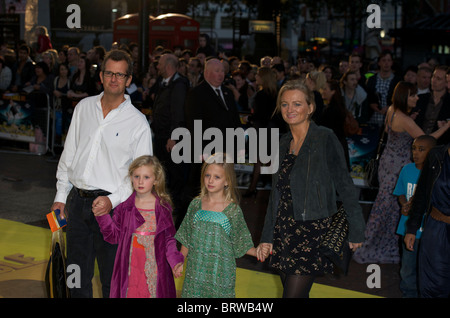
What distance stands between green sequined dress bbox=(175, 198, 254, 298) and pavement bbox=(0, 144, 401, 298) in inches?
49.2

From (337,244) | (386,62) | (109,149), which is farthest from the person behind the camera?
(386,62)

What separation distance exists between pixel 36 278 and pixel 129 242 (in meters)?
2.44

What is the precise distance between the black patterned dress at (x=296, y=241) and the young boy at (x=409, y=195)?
1951 mm

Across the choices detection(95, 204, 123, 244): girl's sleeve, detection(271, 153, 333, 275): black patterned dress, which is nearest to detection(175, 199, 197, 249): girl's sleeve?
detection(95, 204, 123, 244): girl's sleeve

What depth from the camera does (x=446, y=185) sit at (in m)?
5.28

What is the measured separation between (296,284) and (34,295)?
2837 mm

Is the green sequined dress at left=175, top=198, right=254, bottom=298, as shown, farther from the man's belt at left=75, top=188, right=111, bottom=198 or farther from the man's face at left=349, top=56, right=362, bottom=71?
the man's face at left=349, top=56, right=362, bottom=71

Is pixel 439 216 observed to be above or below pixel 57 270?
above

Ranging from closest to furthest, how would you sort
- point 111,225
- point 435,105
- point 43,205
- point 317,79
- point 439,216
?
point 111,225 → point 439,216 → point 435,105 → point 317,79 → point 43,205

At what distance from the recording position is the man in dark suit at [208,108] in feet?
27.2

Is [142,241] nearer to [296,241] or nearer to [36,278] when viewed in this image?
[296,241]

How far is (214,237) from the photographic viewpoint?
16.7 ft

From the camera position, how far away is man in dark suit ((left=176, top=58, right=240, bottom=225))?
828 cm

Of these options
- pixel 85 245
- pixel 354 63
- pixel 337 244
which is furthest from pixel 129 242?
pixel 354 63
